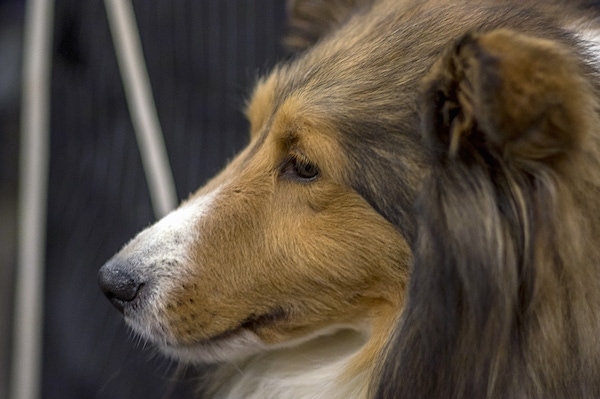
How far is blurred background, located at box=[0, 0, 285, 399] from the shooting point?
2033mm

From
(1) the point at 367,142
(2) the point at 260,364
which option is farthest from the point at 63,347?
(1) the point at 367,142

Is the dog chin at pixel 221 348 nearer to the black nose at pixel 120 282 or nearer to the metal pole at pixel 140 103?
the black nose at pixel 120 282

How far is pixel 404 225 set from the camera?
129 cm

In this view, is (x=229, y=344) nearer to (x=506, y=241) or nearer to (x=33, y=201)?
(x=506, y=241)

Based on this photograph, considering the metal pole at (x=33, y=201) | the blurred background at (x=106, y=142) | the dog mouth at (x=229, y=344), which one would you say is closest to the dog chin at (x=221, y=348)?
the dog mouth at (x=229, y=344)

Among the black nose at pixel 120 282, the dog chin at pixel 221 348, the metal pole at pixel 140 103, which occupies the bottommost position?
the dog chin at pixel 221 348

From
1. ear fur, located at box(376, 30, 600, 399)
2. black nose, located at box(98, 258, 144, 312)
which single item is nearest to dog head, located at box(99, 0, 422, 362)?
black nose, located at box(98, 258, 144, 312)

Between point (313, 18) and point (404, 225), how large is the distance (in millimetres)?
707

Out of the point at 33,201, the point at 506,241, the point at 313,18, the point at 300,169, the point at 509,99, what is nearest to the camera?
the point at 509,99

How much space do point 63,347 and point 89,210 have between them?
1.22ft

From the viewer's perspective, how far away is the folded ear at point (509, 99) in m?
1.00

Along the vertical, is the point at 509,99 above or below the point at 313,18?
below

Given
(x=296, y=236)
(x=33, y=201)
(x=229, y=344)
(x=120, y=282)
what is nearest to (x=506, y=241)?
(x=296, y=236)

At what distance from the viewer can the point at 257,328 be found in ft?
4.79
